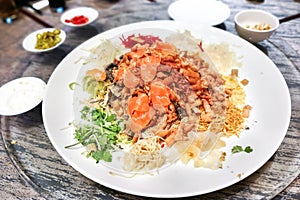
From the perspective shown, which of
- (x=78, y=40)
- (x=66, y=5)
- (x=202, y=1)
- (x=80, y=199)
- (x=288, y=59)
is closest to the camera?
(x=80, y=199)

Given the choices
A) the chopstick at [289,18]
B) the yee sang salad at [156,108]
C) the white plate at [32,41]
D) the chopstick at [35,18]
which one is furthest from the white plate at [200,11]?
the chopstick at [35,18]

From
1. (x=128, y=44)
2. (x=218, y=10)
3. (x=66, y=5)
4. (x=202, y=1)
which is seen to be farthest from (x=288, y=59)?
(x=66, y=5)

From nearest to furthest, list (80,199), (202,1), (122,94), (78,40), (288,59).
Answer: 1. (80,199)
2. (122,94)
3. (288,59)
4. (78,40)
5. (202,1)

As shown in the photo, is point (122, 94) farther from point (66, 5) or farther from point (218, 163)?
point (66, 5)

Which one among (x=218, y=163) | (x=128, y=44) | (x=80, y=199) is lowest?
(x=80, y=199)

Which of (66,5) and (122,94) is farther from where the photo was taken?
(66,5)
